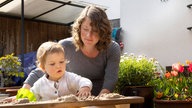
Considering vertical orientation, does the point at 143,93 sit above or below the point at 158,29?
below

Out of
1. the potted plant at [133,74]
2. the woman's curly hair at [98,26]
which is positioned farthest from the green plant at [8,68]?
the woman's curly hair at [98,26]

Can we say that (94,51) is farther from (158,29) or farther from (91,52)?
(158,29)

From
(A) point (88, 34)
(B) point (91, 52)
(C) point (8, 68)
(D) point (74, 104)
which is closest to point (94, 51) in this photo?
(B) point (91, 52)

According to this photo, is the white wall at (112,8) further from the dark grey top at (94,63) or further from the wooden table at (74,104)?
the wooden table at (74,104)

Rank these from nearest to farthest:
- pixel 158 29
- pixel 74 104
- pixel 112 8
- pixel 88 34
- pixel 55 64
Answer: pixel 74 104
pixel 55 64
pixel 88 34
pixel 158 29
pixel 112 8

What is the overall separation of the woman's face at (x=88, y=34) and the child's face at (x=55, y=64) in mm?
249

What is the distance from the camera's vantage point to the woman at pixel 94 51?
1635 mm

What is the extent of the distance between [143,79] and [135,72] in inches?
3.0

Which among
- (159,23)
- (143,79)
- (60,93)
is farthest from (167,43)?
(60,93)

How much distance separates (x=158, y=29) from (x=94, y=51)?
11.8 ft

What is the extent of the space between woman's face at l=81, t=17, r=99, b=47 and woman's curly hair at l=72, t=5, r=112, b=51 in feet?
0.06

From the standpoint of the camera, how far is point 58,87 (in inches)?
55.7

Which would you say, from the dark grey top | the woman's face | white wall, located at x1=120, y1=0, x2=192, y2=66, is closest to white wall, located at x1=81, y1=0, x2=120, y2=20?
white wall, located at x1=120, y1=0, x2=192, y2=66

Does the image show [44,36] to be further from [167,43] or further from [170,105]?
[170,105]
